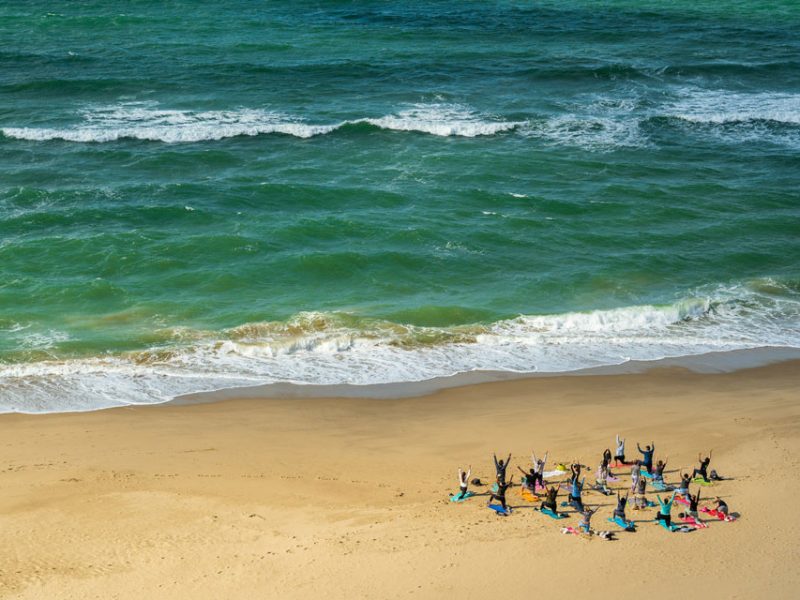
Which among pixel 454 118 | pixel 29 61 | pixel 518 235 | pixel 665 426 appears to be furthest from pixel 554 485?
pixel 29 61

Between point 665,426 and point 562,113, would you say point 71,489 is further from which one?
point 562,113

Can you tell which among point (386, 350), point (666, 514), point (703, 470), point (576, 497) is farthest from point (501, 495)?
point (386, 350)

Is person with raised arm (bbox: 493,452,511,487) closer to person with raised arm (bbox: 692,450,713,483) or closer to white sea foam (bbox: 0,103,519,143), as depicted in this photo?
person with raised arm (bbox: 692,450,713,483)

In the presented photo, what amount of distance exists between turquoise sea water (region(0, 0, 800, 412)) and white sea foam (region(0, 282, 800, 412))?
0.10 meters

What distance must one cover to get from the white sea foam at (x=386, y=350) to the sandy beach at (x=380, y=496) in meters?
1.38

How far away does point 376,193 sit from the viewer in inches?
1697

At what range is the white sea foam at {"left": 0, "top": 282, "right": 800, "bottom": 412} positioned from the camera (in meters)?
30.3

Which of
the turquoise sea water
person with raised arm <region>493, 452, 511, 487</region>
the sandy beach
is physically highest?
the turquoise sea water

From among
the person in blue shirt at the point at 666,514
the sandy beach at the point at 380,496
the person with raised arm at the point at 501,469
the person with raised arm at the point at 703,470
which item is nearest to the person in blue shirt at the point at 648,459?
the sandy beach at the point at 380,496

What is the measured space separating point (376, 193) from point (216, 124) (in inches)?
441

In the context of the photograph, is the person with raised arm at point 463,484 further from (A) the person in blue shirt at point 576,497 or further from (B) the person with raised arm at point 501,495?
(A) the person in blue shirt at point 576,497

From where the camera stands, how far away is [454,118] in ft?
167

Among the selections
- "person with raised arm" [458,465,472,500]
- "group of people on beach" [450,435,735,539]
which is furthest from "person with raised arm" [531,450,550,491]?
"person with raised arm" [458,465,472,500]

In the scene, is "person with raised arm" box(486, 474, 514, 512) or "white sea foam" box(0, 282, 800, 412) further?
"white sea foam" box(0, 282, 800, 412)
